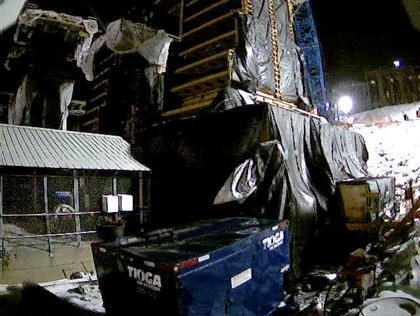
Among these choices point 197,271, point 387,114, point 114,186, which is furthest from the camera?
point 387,114

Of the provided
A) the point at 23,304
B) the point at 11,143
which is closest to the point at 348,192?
the point at 23,304

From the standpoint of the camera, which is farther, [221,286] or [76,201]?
[76,201]

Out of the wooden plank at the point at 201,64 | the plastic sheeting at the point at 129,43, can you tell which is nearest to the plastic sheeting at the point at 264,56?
the wooden plank at the point at 201,64

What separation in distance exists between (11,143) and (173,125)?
5088mm

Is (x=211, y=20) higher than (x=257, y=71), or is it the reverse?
(x=211, y=20)

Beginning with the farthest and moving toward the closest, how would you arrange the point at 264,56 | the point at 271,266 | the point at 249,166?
the point at 264,56, the point at 249,166, the point at 271,266

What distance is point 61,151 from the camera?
10.2m

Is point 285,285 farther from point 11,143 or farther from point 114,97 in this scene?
point 114,97

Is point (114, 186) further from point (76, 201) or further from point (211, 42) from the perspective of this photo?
point (211, 42)

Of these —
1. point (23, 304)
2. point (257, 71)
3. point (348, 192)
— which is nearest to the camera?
point (23, 304)

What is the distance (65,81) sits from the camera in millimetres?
12070

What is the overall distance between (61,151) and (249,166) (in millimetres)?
6420

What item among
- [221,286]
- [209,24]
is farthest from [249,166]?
[209,24]

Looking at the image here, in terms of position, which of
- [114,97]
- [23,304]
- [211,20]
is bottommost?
[23,304]
